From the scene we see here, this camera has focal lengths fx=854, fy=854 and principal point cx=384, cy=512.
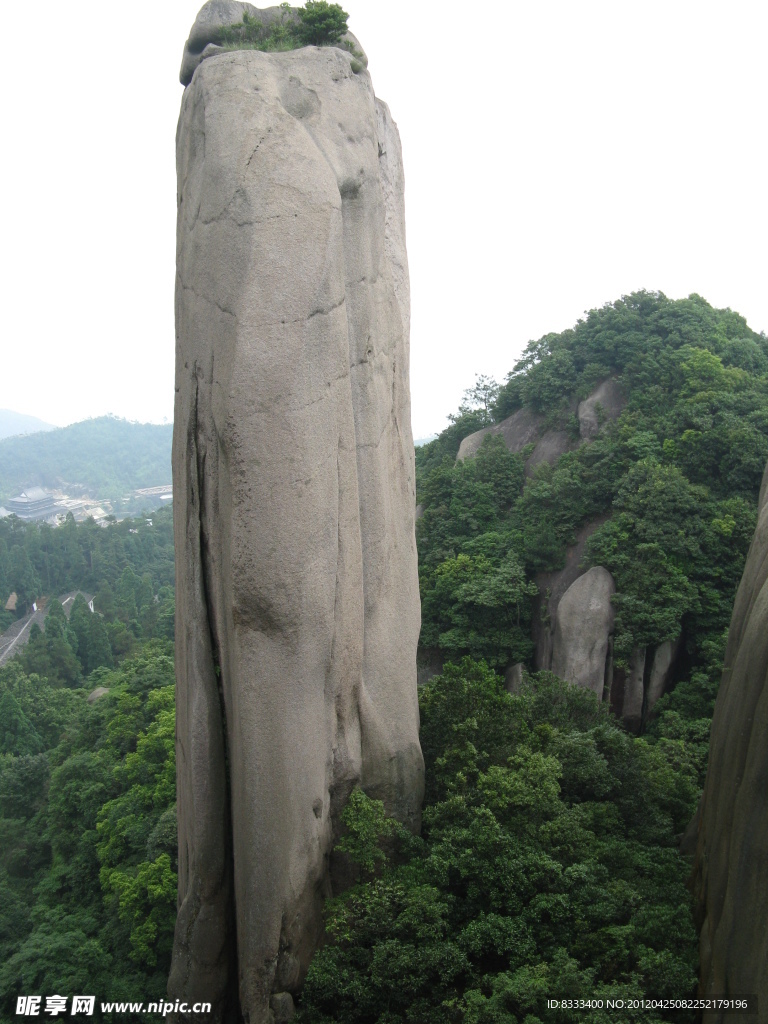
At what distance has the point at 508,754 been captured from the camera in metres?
12.6

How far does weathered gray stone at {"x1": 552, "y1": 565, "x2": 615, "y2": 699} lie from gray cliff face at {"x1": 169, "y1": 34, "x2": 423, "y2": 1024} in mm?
11592

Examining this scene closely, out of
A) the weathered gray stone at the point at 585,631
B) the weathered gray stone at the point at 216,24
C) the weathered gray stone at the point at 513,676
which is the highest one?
the weathered gray stone at the point at 216,24

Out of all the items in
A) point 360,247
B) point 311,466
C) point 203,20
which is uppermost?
point 203,20

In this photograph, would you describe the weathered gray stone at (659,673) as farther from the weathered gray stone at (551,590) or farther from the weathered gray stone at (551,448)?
the weathered gray stone at (551,448)

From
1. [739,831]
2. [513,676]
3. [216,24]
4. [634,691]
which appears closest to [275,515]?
[739,831]

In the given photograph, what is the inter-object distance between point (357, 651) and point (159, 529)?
6842 cm

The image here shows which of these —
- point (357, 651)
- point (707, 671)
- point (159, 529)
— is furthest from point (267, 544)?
point (159, 529)

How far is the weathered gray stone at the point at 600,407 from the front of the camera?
30.3 meters

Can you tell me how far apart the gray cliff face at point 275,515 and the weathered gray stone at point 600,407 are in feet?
65.6

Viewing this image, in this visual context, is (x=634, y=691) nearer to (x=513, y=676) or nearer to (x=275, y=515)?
(x=513, y=676)


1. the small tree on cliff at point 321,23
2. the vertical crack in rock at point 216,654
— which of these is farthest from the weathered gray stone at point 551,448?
the vertical crack in rock at point 216,654

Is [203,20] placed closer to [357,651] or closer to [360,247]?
[360,247]

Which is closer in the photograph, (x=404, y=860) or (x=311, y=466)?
(x=311, y=466)

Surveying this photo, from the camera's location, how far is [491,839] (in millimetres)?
10453
